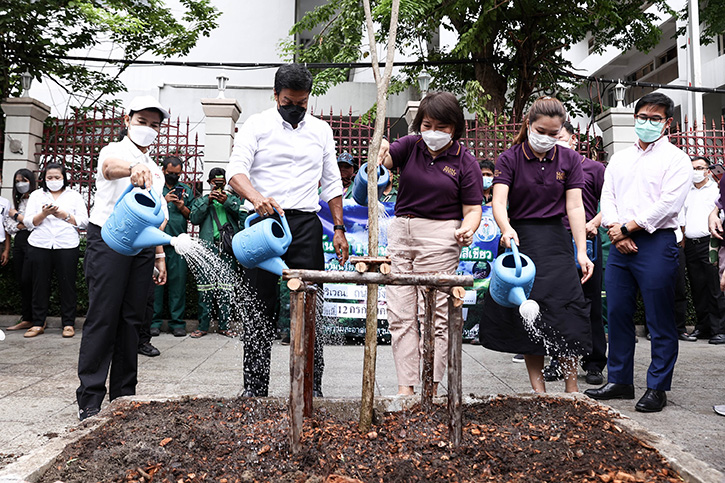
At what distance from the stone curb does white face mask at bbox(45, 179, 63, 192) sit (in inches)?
183

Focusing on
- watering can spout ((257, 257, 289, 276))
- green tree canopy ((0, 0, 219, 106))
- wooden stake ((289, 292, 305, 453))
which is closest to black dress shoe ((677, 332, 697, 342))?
watering can spout ((257, 257, 289, 276))

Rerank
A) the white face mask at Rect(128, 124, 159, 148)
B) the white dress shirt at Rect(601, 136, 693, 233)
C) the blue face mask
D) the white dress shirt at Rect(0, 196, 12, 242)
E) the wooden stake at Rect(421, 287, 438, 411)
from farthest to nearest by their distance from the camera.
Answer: the white dress shirt at Rect(0, 196, 12, 242), the blue face mask, the white dress shirt at Rect(601, 136, 693, 233), the white face mask at Rect(128, 124, 159, 148), the wooden stake at Rect(421, 287, 438, 411)

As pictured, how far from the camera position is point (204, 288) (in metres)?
7.32

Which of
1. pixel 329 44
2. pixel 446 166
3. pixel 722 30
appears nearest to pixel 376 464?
pixel 446 166

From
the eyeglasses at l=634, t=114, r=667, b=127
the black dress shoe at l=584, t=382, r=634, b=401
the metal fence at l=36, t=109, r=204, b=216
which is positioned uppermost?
the metal fence at l=36, t=109, r=204, b=216

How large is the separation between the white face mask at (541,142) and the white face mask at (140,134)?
240 centimetres

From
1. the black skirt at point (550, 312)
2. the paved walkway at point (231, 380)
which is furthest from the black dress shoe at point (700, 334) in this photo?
the black skirt at point (550, 312)

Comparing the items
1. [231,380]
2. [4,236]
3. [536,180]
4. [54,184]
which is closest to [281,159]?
[536,180]

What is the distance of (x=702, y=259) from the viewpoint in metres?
7.28

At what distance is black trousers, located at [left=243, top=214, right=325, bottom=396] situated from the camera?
3.44 m

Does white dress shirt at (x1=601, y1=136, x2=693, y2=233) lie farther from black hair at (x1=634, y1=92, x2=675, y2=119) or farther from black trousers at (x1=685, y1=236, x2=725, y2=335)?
black trousers at (x1=685, y1=236, x2=725, y2=335)

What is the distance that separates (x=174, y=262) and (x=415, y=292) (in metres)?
4.55

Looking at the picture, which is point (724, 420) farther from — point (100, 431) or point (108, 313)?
point (108, 313)

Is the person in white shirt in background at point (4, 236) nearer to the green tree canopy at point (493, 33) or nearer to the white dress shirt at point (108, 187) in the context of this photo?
the white dress shirt at point (108, 187)
